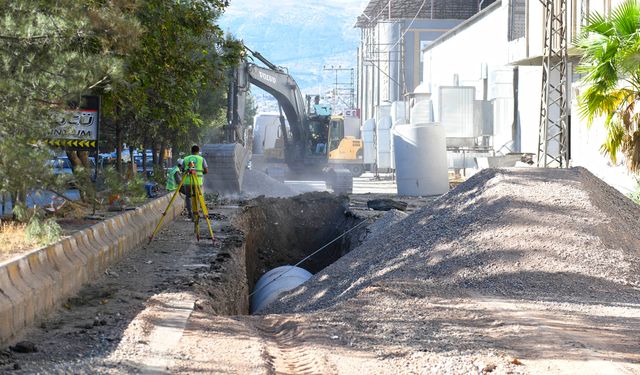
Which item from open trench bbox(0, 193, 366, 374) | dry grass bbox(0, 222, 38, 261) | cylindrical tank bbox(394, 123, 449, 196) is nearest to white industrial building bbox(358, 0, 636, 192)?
cylindrical tank bbox(394, 123, 449, 196)

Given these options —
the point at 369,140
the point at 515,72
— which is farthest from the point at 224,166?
the point at 369,140

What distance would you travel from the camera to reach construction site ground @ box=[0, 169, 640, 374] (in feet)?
28.2

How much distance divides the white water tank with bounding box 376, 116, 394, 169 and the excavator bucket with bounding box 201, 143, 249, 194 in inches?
860

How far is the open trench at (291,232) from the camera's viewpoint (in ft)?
84.6

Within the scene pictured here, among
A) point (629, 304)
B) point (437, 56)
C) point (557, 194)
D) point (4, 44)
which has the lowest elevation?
point (629, 304)

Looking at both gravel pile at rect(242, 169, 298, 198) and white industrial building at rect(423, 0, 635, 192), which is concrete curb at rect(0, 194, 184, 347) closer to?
white industrial building at rect(423, 0, 635, 192)

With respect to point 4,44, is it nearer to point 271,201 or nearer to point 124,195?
point 124,195

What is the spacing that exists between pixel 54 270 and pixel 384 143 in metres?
47.7

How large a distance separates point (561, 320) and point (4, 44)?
8.38 metres

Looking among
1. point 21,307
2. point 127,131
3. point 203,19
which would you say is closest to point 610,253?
point 21,307

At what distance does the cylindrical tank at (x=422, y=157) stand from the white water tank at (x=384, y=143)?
21.2m

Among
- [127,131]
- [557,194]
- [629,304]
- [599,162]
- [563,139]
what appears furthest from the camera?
[127,131]

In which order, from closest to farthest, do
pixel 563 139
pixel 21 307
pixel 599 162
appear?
pixel 21 307 < pixel 563 139 < pixel 599 162

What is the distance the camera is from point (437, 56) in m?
64.2
